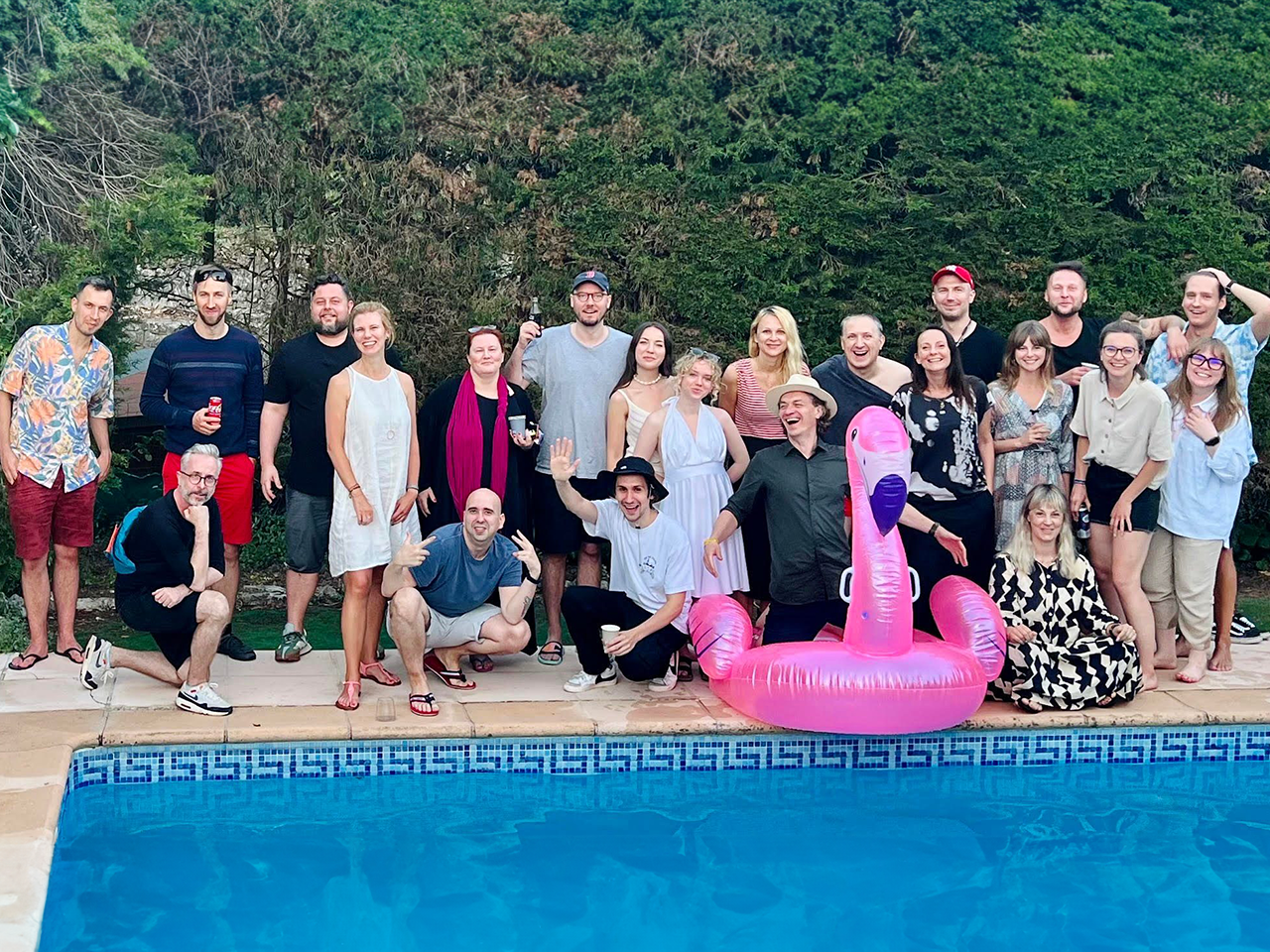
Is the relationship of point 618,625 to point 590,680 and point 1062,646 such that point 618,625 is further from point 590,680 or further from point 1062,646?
point 1062,646

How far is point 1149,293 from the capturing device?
30.9 feet

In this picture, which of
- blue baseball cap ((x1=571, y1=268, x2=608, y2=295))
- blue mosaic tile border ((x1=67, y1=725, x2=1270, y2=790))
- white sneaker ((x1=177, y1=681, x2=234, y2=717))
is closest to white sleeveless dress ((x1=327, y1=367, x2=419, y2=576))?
white sneaker ((x1=177, y1=681, x2=234, y2=717))

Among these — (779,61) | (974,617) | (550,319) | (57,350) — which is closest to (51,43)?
(57,350)

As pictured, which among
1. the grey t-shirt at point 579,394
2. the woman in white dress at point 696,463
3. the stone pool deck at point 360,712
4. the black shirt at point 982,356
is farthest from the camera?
the black shirt at point 982,356

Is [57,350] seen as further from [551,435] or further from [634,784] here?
[634,784]

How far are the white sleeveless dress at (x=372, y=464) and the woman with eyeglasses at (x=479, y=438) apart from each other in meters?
0.35

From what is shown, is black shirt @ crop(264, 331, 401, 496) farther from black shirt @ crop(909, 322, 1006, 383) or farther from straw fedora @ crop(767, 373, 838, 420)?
black shirt @ crop(909, 322, 1006, 383)

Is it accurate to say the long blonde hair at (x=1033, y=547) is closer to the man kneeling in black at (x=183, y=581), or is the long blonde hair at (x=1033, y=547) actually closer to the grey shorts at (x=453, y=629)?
the grey shorts at (x=453, y=629)

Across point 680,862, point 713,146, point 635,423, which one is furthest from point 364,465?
point 713,146

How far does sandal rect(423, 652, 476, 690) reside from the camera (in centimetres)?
640

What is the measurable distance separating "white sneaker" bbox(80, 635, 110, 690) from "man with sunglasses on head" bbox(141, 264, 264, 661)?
641 millimetres

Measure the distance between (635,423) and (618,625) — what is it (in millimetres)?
937

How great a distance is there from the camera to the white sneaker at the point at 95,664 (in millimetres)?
5988

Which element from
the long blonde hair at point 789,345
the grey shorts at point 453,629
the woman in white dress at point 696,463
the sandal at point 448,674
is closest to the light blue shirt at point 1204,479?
the long blonde hair at point 789,345
